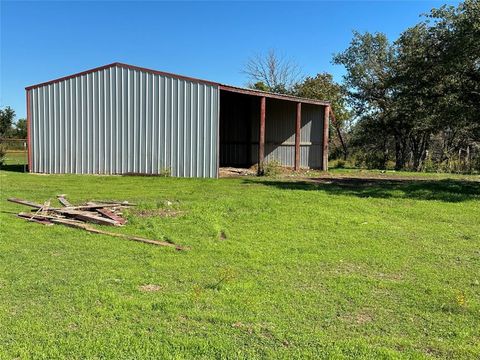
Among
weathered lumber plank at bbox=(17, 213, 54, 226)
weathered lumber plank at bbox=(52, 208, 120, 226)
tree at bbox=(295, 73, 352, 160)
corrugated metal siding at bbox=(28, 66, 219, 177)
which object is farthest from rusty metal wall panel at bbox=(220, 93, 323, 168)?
weathered lumber plank at bbox=(17, 213, 54, 226)

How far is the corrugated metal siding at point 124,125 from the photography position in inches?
644

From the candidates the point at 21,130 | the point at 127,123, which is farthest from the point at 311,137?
the point at 21,130

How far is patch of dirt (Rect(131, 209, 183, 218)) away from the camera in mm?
8273

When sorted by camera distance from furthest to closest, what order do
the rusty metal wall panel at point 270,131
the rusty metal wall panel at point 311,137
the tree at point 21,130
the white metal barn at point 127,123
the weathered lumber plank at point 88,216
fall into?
1. the tree at point 21,130
2. the rusty metal wall panel at point 270,131
3. the rusty metal wall panel at point 311,137
4. the white metal barn at point 127,123
5. the weathered lumber plank at point 88,216

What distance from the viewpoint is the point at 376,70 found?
2655 cm

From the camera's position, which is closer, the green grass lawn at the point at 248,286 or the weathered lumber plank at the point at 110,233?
the green grass lawn at the point at 248,286

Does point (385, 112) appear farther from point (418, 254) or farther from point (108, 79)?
point (418, 254)

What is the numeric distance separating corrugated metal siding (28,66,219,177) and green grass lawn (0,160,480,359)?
7.75 m

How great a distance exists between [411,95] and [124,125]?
10.3 metres

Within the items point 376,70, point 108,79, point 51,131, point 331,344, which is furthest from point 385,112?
point 331,344

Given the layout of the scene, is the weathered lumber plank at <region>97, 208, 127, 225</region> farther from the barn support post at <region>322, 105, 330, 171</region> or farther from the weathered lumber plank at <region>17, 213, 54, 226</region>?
the barn support post at <region>322, 105, 330, 171</region>

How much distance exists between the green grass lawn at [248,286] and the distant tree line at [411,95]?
5.04 meters

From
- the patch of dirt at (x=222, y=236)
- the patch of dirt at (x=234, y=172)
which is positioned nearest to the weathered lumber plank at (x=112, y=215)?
the patch of dirt at (x=222, y=236)

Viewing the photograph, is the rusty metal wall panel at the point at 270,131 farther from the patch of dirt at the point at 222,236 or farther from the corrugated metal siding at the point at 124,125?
the patch of dirt at the point at 222,236
